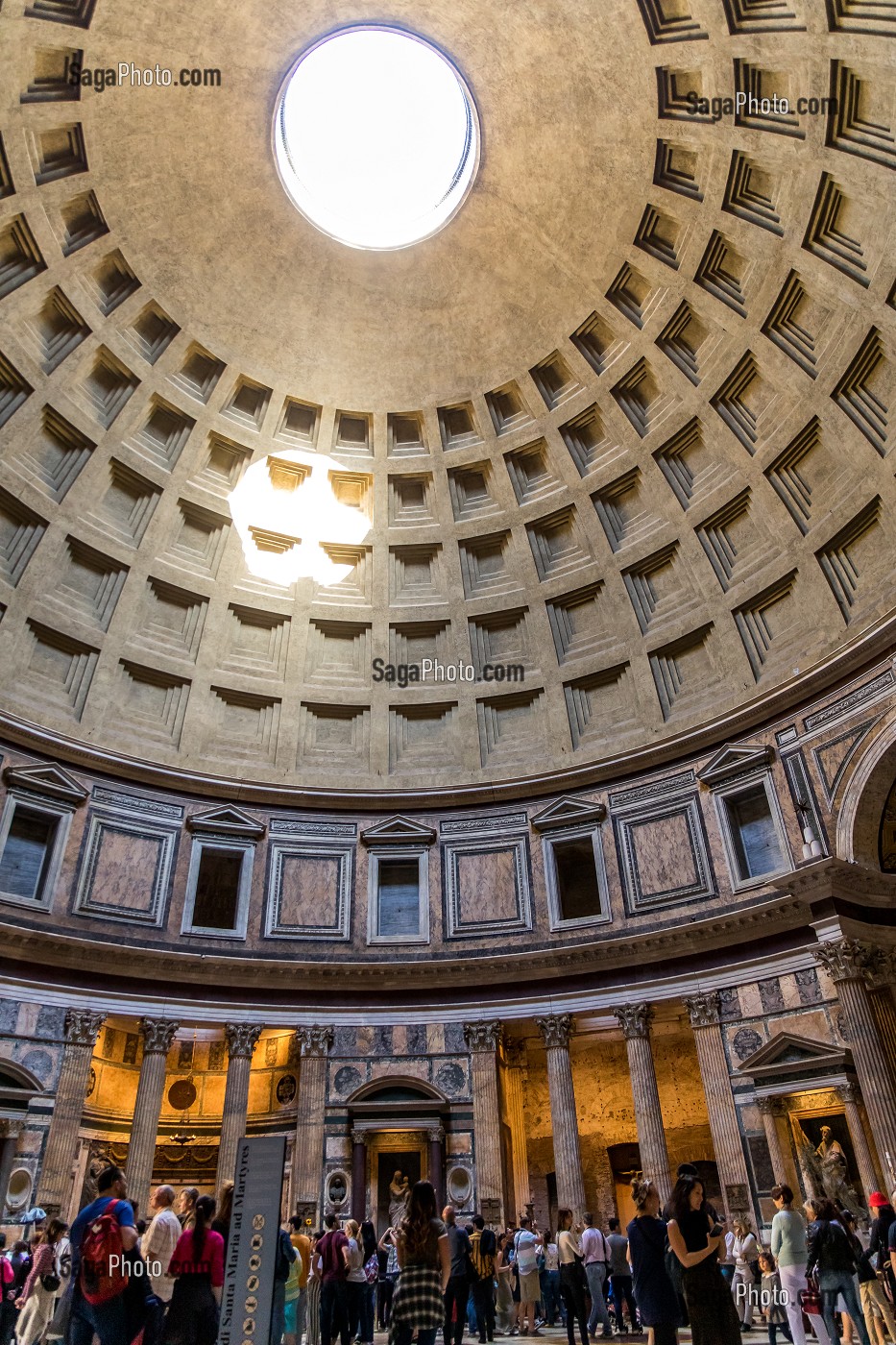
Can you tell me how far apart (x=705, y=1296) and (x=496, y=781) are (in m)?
19.9

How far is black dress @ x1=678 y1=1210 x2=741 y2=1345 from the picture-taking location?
6.82 meters

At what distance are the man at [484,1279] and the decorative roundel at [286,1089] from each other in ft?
35.8

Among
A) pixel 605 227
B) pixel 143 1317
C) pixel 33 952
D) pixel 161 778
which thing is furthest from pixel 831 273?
pixel 33 952

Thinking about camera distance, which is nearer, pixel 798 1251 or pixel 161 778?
pixel 798 1251

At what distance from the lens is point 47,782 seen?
2309 centimetres

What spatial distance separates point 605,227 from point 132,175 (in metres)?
11.9

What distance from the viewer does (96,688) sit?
2531 centimetres

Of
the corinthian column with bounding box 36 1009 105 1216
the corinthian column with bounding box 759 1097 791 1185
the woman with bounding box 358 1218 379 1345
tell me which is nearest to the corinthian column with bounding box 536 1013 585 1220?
the corinthian column with bounding box 759 1097 791 1185

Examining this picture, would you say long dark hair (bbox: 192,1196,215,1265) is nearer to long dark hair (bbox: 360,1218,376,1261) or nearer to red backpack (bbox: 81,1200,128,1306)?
red backpack (bbox: 81,1200,128,1306)

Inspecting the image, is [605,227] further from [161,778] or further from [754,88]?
[161,778]

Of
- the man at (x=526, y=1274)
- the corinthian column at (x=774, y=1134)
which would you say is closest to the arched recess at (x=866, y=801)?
the corinthian column at (x=774, y=1134)

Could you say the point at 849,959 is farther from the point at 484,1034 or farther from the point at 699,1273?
the point at 699,1273

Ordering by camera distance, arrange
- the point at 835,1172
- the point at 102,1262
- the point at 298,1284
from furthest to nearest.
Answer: the point at 835,1172
the point at 298,1284
the point at 102,1262

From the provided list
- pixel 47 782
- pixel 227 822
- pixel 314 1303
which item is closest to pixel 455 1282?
pixel 314 1303
